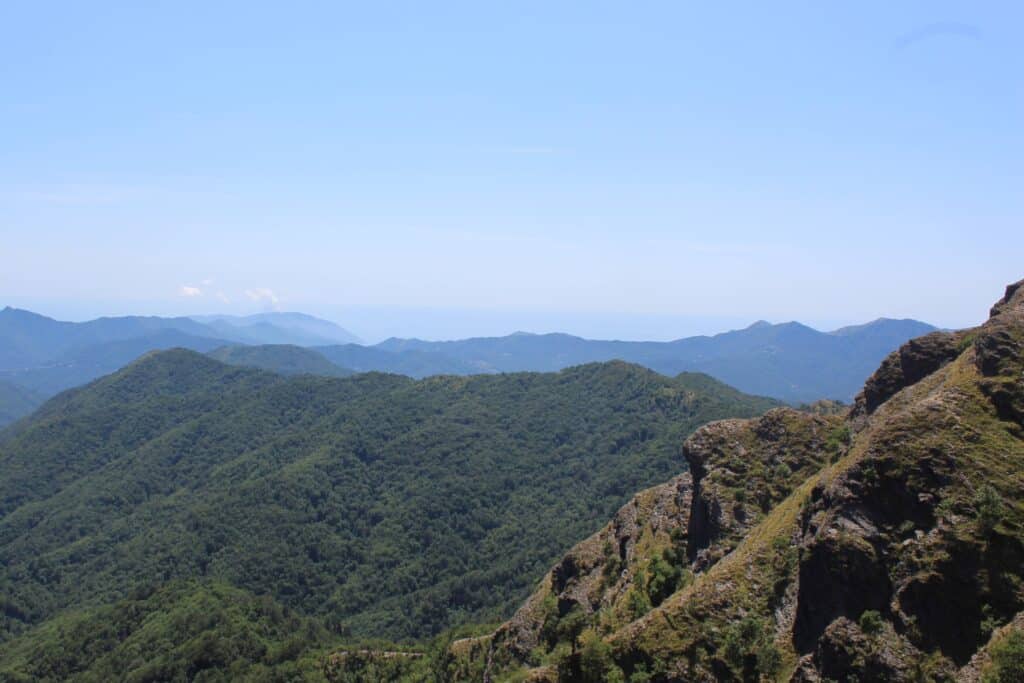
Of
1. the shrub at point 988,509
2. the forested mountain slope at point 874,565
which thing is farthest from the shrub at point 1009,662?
the shrub at point 988,509

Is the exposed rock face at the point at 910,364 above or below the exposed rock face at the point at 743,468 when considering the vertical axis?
above

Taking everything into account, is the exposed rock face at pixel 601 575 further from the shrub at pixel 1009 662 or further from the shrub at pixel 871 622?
the shrub at pixel 1009 662

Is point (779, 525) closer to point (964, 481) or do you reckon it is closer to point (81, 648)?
point (964, 481)

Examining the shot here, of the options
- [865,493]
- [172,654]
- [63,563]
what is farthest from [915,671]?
[63,563]

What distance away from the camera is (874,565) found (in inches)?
1188

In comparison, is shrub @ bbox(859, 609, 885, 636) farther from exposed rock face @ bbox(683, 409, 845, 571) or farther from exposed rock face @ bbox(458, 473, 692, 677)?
exposed rock face @ bbox(458, 473, 692, 677)

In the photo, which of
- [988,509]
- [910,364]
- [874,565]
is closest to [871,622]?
[874,565]

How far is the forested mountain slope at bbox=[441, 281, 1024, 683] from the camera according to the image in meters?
27.3

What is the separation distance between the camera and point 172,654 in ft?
341

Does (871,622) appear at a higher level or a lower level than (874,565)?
lower

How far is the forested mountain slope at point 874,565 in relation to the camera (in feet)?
89.5

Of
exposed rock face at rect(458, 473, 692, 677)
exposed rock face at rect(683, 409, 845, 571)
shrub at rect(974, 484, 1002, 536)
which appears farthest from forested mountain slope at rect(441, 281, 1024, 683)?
exposed rock face at rect(458, 473, 692, 677)

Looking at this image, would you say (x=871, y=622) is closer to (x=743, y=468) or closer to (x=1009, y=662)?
(x=1009, y=662)

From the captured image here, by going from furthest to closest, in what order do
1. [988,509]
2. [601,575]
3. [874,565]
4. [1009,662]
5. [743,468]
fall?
[601,575], [743,468], [874,565], [988,509], [1009,662]
